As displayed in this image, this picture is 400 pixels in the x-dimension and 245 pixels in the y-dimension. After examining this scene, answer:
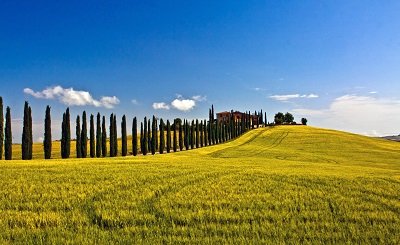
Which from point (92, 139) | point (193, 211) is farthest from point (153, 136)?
point (193, 211)

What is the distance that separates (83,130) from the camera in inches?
2008

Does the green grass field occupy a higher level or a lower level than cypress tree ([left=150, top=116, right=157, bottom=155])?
lower

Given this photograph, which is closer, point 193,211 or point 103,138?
point 193,211

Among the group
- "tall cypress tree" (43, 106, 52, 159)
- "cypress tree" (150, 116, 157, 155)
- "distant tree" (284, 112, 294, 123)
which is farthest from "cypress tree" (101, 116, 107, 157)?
"distant tree" (284, 112, 294, 123)

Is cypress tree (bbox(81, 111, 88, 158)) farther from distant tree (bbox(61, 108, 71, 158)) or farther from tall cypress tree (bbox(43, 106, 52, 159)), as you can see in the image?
tall cypress tree (bbox(43, 106, 52, 159))

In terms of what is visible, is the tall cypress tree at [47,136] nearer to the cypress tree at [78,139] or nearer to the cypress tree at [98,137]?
the cypress tree at [78,139]

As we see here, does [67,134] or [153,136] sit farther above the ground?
[67,134]

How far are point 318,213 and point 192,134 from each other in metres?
64.7

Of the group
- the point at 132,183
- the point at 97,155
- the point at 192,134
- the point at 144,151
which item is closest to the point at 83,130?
the point at 97,155

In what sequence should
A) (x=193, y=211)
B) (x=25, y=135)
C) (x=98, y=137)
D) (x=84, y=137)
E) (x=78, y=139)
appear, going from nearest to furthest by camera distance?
(x=193, y=211) → (x=25, y=135) → (x=78, y=139) → (x=84, y=137) → (x=98, y=137)

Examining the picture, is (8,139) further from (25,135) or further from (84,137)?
(84,137)

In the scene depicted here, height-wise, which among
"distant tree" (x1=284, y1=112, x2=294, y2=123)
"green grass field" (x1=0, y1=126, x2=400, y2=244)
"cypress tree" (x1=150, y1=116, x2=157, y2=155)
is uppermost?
"distant tree" (x1=284, y1=112, x2=294, y2=123)

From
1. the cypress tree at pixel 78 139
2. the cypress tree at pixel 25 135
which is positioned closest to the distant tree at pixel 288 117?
the cypress tree at pixel 78 139

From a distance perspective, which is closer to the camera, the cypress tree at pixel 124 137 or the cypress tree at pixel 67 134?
the cypress tree at pixel 67 134
